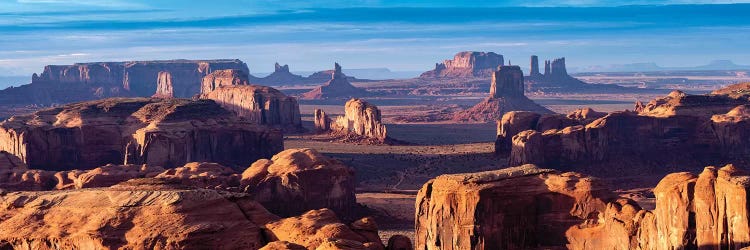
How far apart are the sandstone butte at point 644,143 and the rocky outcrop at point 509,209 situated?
4767 centimetres

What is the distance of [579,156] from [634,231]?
53.0m

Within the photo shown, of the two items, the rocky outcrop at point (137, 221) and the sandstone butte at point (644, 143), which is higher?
the rocky outcrop at point (137, 221)

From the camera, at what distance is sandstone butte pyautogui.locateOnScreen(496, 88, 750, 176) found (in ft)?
310

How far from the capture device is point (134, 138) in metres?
94.4

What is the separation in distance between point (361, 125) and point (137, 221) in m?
91.5

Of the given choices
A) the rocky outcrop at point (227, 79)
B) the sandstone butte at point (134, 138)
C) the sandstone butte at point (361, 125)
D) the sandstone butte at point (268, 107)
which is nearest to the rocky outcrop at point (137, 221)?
the sandstone butte at point (134, 138)

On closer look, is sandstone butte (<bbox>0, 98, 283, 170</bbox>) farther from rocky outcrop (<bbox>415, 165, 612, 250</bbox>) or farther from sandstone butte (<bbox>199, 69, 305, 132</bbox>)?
rocky outcrop (<bbox>415, 165, 612, 250</bbox>)

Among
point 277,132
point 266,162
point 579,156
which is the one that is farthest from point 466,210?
point 277,132

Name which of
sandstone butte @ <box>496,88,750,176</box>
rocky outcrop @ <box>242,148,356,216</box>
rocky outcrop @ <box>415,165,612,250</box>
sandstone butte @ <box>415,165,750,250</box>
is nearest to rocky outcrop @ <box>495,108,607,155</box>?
sandstone butte @ <box>496,88,750,176</box>

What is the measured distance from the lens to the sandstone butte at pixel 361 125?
→ 128750mm

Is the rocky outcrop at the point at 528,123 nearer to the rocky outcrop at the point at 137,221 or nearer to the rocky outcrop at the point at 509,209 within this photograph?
the rocky outcrop at the point at 509,209

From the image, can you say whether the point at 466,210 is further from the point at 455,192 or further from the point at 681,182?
Answer: the point at 681,182

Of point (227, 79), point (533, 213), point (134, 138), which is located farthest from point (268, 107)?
point (533, 213)

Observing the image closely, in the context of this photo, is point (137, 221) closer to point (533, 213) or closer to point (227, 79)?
point (533, 213)
